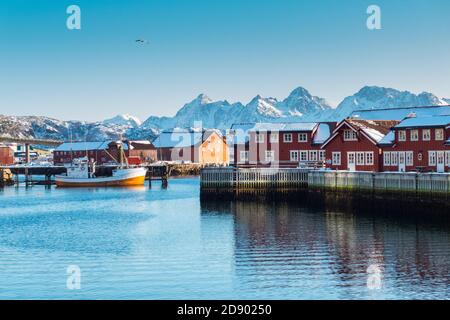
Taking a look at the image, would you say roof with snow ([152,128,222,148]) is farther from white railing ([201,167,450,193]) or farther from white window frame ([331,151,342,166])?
white window frame ([331,151,342,166])

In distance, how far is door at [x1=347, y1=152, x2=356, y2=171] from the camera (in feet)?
209

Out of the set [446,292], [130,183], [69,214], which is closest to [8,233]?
[69,214]

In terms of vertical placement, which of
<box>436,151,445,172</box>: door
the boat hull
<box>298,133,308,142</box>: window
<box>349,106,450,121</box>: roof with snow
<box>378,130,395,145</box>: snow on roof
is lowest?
the boat hull

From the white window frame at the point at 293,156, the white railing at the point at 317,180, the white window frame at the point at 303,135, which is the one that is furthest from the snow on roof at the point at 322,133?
the white railing at the point at 317,180

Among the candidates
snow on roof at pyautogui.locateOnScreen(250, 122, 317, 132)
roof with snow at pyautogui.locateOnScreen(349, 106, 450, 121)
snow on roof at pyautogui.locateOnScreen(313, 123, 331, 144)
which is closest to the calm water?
snow on roof at pyautogui.locateOnScreen(313, 123, 331, 144)

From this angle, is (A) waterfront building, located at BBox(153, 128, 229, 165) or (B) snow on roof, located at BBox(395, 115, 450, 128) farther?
(A) waterfront building, located at BBox(153, 128, 229, 165)

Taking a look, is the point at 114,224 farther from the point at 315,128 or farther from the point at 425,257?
the point at 315,128

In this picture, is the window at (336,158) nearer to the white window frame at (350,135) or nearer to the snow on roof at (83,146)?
the white window frame at (350,135)

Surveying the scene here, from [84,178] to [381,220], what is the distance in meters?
71.1

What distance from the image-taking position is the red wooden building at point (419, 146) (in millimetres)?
56219

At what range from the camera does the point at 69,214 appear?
56.0m

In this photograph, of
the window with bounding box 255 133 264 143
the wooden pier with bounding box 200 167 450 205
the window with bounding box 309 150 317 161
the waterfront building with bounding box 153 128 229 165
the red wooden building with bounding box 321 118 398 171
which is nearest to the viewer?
the wooden pier with bounding box 200 167 450 205

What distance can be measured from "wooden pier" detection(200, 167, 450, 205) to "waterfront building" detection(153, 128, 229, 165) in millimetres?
82781
